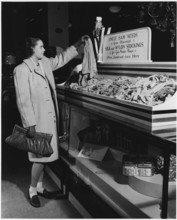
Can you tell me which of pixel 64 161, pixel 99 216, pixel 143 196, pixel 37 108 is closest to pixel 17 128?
pixel 37 108

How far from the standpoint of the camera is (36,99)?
298 centimetres

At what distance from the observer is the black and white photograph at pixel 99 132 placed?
2.03 meters

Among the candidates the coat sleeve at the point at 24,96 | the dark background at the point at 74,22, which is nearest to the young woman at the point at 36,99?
the coat sleeve at the point at 24,96

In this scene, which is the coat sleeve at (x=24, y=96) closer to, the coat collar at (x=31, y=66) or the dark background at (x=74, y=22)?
the coat collar at (x=31, y=66)

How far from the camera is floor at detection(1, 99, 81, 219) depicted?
9.20 feet

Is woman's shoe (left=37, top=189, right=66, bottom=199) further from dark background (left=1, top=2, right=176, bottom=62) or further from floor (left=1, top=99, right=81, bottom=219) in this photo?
dark background (left=1, top=2, right=176, bottom=62)

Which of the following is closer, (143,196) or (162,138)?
(162,138)

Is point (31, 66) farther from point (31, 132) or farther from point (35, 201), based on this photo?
point (35, 201)

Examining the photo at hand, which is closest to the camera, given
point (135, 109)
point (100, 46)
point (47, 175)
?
point (135, 109)

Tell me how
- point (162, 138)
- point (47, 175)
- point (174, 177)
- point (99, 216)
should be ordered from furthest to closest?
point (47, 175) → point (99, 216) → point (174, 177) → point (162, 138)

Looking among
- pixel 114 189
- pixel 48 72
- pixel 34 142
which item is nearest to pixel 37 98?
pixel 48 72

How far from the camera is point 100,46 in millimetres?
3240

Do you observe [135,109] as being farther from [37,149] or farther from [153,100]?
[37,149]

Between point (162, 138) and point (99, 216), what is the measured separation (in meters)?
1.16
